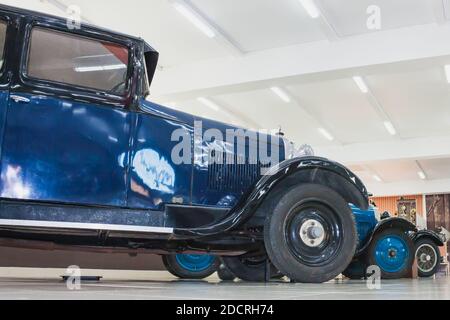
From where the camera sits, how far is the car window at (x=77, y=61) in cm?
348

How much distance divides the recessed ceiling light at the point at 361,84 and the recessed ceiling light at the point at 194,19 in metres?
3.85

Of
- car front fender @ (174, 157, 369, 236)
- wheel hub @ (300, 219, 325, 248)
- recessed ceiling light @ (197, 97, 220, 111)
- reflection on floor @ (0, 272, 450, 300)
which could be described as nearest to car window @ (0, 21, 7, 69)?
reflection on floor @ (0, 272, 450, 300)

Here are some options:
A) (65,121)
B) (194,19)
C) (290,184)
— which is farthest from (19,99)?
(194,19)

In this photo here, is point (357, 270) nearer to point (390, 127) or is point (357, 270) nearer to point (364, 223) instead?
point (364, 223)

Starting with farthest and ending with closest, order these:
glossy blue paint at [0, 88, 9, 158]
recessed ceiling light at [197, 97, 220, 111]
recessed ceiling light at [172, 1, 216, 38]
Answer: recessed ceiling light at [197, 97, 220, 111] → recessed ceiling light at [172, 1, 216, 38] → glossy blue paint at [0, 88, 9, 158]

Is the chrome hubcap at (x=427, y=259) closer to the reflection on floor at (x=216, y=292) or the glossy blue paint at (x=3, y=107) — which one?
the reflection on floor at (x=216, y=292)

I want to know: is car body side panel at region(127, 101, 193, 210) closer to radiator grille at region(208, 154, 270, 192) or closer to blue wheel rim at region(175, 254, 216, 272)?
radiator grille at region(208, 154, 270, 192)

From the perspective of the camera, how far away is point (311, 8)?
27.2 feet

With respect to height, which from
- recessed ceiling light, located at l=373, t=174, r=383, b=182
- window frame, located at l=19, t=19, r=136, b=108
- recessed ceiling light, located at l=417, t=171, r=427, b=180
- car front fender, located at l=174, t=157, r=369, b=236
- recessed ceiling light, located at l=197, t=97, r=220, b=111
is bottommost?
car front fender, located at l=174, t=157, r=369, b=236

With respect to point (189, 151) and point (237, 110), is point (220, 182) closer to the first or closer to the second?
point (189, 151)

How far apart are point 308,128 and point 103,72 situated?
1284cm

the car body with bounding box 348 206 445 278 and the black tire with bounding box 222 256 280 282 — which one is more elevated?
the car body with bounding box 348 206 445 278

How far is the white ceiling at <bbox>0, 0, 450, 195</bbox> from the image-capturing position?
8500mm

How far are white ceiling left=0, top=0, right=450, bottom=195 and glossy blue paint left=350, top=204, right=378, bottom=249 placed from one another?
369cm
